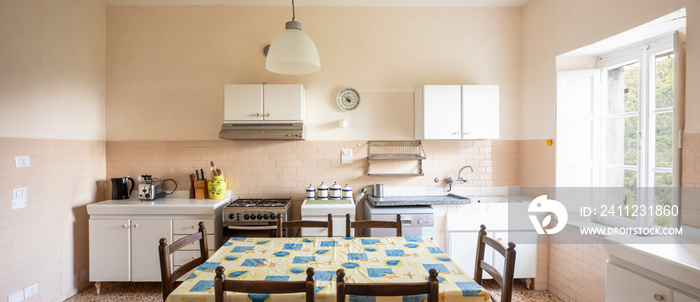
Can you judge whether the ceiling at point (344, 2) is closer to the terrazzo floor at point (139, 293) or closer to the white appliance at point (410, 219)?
the white appliance at point (410, 219)

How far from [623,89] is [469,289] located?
9.06 feet

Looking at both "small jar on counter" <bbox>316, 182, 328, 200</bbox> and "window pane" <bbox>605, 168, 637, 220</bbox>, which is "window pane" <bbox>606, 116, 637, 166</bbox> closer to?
"window pane" <bbox>605, 168, 637, 220</bbox>

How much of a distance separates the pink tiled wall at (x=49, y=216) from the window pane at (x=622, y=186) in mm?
5177

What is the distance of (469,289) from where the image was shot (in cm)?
156

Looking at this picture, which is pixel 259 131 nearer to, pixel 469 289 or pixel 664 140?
pixel 469 289

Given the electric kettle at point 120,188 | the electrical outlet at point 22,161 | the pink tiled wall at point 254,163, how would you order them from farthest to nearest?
the pink tiled wall at point 254,163
the electric kettle at point 120,188
the electrical outlet at point 22,161

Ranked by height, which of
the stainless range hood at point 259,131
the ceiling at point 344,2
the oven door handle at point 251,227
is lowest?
the oven door handle at point 251,227

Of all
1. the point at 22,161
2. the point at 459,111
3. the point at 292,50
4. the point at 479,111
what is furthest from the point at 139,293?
the point at 479,111

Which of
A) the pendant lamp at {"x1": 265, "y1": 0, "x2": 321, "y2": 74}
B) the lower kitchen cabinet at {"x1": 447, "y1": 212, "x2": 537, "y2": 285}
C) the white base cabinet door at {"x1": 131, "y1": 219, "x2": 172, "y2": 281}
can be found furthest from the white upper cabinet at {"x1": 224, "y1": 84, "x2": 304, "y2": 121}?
the lower kitchen cabinet at {"x1": 447, "y1": 212, "x2": 537, "y2": 285}

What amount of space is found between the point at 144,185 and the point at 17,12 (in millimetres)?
1831

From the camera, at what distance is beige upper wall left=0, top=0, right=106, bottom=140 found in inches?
113

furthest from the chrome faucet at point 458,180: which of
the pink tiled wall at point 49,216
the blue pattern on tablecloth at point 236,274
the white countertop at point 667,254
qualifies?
the pink tiled wall at point 49,216

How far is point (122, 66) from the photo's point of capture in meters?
4.01

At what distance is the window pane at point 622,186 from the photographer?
3.01 meters
